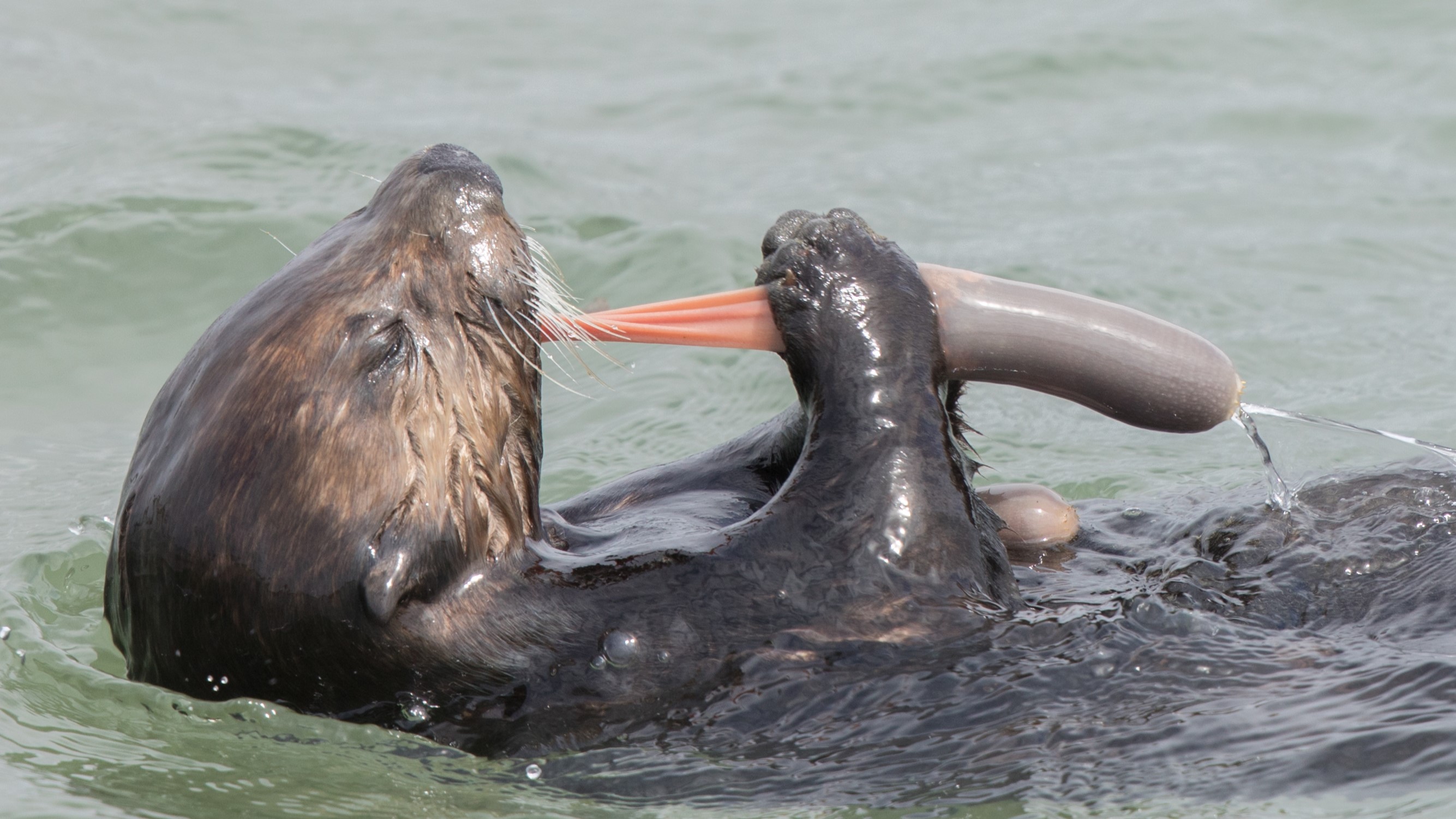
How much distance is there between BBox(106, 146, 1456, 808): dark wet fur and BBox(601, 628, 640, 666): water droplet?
13mm

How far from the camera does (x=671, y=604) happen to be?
3350 millimetres

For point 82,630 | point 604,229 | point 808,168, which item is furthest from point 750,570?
point 808,168

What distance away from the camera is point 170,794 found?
11.2ft

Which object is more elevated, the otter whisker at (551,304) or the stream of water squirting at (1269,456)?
the otter whisker at (551,304)

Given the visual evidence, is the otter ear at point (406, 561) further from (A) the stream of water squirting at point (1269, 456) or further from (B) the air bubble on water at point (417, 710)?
(A) the stream of water squirting at point (1269, 456)

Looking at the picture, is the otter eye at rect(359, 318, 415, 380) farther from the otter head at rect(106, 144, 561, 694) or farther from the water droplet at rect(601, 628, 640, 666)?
the water droplet at rect(601, 628, 640, 666)

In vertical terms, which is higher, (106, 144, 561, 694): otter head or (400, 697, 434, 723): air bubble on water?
(106, 144, 561, 694): otter head

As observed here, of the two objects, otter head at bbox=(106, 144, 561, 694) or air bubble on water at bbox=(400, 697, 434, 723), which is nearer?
otter head at bbox=(106, 144, 561, 694)

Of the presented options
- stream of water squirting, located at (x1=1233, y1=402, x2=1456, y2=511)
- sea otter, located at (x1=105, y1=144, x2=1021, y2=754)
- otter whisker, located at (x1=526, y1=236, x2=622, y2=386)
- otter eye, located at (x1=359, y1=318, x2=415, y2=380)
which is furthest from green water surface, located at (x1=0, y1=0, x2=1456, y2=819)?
otter whisker, located at (x1=526, y1=236, x2=622, y2=386)

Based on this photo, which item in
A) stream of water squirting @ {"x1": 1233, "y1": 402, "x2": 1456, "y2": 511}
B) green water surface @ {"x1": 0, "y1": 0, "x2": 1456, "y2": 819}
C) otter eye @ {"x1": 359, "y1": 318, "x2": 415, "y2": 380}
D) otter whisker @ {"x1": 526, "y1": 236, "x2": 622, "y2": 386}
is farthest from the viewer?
stream of water squirting @ {"x1": 1233, "y1": 402, "x2": 1456, "y2": 511}

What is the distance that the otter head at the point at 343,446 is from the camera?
3201 mm

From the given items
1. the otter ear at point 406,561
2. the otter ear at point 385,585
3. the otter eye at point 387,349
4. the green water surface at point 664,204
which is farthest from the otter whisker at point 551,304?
the green water surface at point 664,204

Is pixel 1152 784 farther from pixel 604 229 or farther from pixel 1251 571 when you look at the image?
pixel 604 229

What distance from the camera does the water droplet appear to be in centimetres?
329
